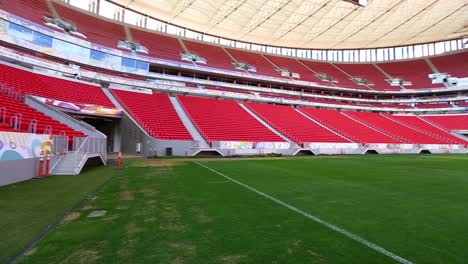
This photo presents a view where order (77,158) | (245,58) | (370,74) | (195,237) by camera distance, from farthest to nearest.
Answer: (370,74), (245,58), (77,158), (195,237)

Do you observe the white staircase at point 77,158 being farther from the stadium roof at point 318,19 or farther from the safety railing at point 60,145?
the stadium roof at point 318,19

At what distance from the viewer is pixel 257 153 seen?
83.5ft

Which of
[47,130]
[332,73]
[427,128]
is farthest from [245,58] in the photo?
[47,130]

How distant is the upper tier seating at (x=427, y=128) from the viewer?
38.9 meters

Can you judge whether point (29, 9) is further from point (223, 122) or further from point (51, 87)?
point (223, 122)

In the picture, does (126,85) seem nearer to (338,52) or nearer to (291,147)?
(291,147)

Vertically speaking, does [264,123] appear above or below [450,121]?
below

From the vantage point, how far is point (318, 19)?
121 feet

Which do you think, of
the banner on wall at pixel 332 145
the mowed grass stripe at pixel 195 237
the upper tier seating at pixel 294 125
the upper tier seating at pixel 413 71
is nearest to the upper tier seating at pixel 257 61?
the upper tier seating at pixel 294 125

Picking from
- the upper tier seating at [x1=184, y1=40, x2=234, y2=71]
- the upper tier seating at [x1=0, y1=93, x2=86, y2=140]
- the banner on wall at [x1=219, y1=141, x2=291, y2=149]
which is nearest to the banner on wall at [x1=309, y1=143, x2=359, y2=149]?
the banner on wall at [x1=219, y1=141, x2=291, y2=149]

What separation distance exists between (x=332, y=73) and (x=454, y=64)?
22127mm

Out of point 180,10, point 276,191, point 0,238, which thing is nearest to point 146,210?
point 0,238

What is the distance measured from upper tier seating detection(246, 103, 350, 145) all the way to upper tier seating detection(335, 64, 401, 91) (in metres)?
22.2

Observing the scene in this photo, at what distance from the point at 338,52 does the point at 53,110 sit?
188ft
